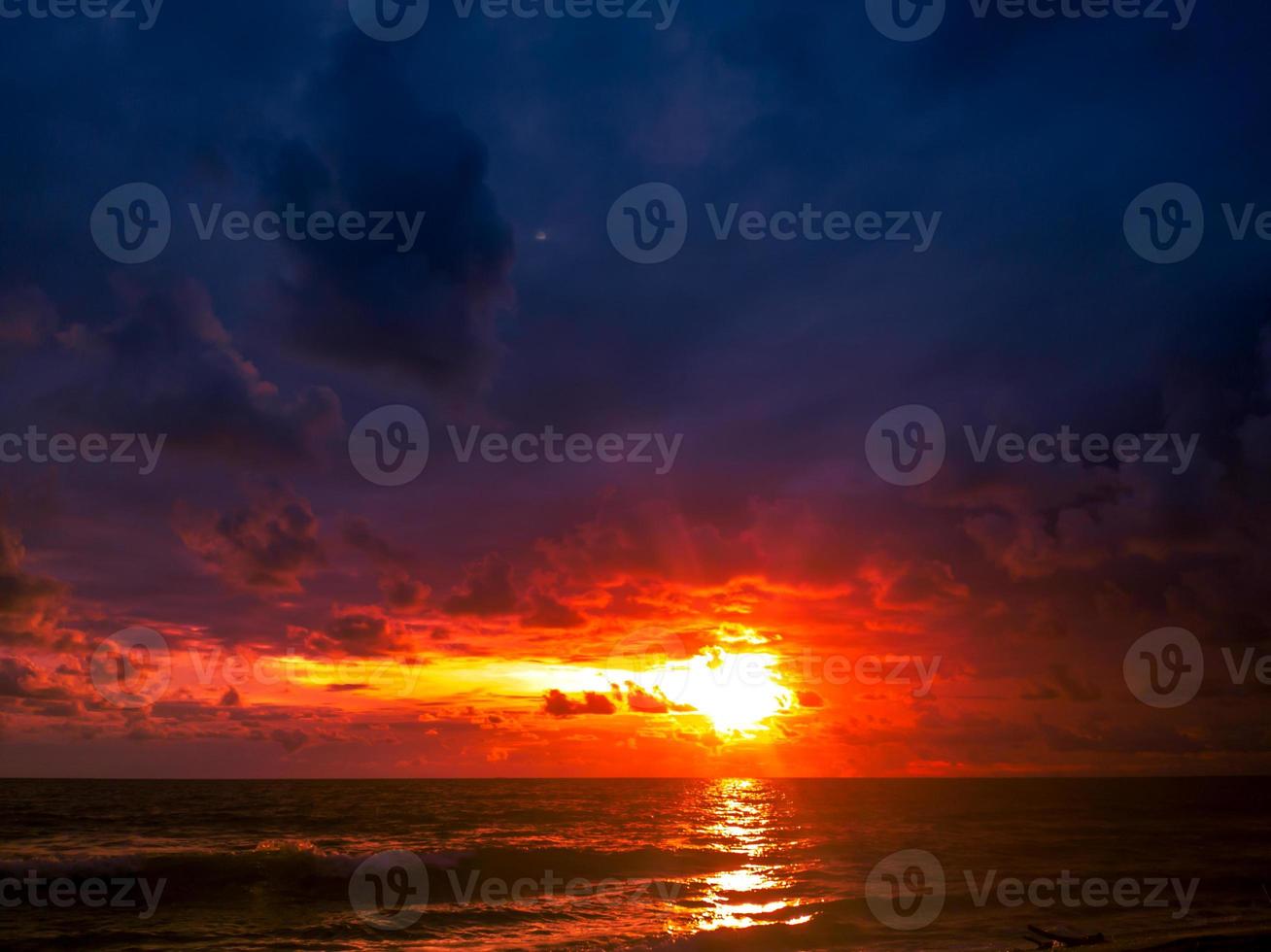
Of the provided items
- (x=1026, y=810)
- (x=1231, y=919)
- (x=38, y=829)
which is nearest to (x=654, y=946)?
(x=1231, y=919)

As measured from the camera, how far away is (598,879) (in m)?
39.4

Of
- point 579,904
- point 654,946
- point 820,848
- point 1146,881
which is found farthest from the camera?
point 820,848

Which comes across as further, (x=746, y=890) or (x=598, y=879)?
(x=598, y=879)

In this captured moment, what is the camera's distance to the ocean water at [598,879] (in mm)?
26844

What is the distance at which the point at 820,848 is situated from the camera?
50.8 m

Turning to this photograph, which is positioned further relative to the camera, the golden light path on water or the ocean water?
the golden light path on water

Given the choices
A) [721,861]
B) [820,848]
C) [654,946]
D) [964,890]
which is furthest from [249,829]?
[964,890]

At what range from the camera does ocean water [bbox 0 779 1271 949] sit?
26.8m

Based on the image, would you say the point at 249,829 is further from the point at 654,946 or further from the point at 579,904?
the point at 654,946

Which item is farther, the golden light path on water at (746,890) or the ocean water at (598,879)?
the golden light path on water at (746,890)

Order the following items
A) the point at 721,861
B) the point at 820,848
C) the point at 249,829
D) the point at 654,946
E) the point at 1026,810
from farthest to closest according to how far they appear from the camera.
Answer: the point at 1026,810, the point at 249,829, the point at 820,848, the point at 721,861, the point at 654,946

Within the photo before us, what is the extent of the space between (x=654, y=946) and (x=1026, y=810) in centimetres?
7936

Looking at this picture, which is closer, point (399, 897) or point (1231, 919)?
point (1231, 919)

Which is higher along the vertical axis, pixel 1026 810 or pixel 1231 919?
pixel 1231 919
